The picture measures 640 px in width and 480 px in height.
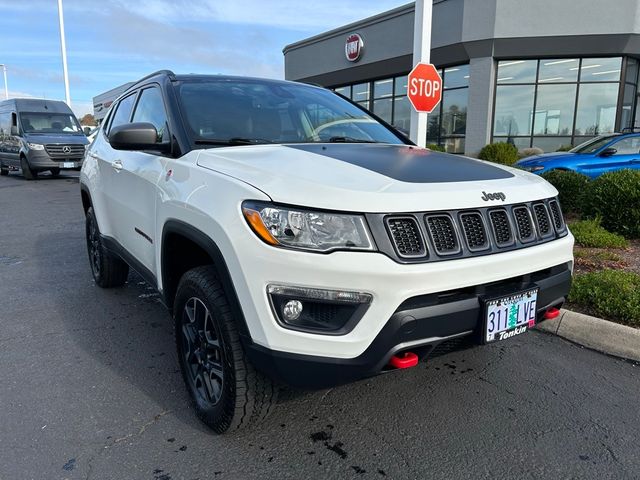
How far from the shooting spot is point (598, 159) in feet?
31.9

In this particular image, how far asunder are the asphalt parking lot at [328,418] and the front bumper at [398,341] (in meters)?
0.53

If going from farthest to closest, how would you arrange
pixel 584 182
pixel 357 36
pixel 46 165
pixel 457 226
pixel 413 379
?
pixel 357 36 → pixel 46 165 → pixel 584 182 → pixel 413 379 → pixel 457 226

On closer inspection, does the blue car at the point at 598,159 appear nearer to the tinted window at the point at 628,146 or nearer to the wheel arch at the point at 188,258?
the tinted window at the point at 628,146

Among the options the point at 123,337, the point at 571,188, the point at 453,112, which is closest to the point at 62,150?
the point at 453,112

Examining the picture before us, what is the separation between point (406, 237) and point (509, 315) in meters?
0.65

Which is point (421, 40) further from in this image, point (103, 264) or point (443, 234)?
point (443, 234)

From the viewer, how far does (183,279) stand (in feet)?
8.51

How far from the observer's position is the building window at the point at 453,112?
1938 cm

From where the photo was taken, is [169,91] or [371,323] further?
[169,91]

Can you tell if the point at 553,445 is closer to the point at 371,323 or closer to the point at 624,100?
the point at 371,323

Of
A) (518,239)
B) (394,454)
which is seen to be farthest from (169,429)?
(518,239)

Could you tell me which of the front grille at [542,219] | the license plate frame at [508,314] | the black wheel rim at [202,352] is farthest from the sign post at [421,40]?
the black wheel rim at [202,352]

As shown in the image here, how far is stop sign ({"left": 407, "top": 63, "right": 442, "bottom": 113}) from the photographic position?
7.76 meters

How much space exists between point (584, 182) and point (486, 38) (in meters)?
12.0
